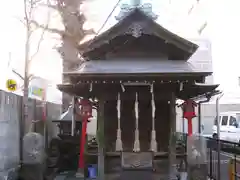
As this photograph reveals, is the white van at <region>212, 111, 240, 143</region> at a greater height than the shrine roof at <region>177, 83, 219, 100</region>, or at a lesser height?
lesser

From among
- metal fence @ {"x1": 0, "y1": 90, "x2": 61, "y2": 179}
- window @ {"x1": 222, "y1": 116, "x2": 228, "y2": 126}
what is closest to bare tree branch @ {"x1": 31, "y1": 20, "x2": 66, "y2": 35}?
metal fence @ {"x1": 0, "y1": 90, "x2": 61, "y2": 179}

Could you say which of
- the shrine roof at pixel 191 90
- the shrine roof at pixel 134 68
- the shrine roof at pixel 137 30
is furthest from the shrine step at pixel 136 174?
the shrine roof at pixel 137 30

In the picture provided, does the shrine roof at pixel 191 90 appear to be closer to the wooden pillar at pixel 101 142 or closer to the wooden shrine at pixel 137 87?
the wooden shrine at pixel 137 87

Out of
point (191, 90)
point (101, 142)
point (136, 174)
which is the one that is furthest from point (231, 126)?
point (101, 142)

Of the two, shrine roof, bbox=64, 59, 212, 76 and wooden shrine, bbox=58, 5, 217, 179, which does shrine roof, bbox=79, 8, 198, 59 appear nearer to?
wooden shrine, bbox=58, 5, 217, 179

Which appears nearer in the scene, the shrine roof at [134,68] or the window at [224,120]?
the shrine roof at [134,68]

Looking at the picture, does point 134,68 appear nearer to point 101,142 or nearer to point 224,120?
point 101,142

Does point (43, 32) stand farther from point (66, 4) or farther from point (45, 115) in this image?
point (45, 115)

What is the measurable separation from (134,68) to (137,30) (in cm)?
125

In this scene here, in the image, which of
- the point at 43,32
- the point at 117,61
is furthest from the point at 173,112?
the point at 43,32

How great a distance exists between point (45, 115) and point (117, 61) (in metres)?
5.56

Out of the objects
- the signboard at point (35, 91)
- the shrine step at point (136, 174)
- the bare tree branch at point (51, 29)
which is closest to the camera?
the shrine step at point (136, 174)

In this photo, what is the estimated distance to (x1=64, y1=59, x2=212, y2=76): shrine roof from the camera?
8.73m

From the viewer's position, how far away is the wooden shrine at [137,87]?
352 inches
